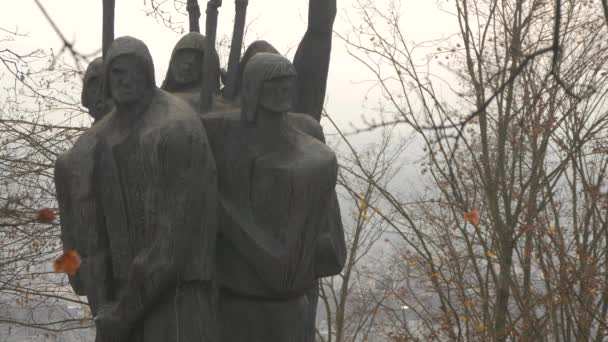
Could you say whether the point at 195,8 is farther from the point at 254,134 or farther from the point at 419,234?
the point at 419,234

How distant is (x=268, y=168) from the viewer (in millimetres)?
4527

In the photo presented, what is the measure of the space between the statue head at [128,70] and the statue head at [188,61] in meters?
0.47

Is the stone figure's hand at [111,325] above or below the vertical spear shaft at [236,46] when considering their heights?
below

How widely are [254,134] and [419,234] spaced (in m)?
6.47

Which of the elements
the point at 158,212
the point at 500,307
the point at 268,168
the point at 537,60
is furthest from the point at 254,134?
the point at 537,60

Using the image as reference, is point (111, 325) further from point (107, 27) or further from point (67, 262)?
point (107, 27)

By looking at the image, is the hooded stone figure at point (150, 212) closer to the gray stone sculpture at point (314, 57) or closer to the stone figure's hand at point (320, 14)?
the gray stone sculpture at point (314, 57)

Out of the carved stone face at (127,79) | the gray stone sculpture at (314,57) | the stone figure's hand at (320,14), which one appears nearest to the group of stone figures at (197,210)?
the carved stone face at (127,79)

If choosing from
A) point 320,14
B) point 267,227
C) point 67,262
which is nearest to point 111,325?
point 67,262

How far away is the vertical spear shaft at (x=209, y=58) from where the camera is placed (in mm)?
4633

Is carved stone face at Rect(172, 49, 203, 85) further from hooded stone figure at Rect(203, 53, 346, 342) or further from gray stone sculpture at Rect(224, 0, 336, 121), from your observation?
Answer: hooded stone figure at Rect(203, 53, 346, 342)

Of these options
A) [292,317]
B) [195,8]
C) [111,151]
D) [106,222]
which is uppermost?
[195,8]

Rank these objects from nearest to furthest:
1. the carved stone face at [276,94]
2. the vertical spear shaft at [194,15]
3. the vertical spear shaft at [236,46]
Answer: the carved stone face at [276,94] → the vertical spear shaft at [236,46] → the vertical spear shaft at [194,15]

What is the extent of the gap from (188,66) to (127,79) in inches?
22.8
